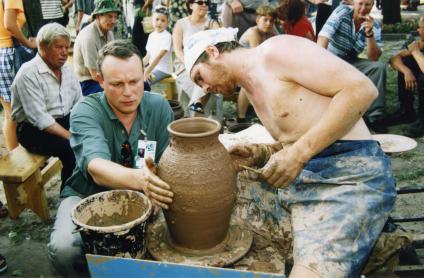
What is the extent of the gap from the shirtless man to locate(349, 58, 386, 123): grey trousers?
3.90 meters

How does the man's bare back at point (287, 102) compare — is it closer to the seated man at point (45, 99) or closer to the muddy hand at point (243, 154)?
the muddy hand at point (243, 154)

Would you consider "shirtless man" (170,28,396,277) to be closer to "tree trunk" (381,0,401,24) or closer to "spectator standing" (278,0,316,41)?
"spectator standing" (278,0,316,41)

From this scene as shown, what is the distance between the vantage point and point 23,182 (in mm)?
4379

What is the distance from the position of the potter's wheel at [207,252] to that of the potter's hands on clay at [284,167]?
451 mm

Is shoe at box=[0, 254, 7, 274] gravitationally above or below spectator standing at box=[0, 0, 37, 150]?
below

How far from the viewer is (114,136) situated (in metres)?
3.17

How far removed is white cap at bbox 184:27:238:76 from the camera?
9.45ft

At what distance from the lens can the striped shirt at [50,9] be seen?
24.4 ft

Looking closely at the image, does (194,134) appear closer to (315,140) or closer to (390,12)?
(315,140)

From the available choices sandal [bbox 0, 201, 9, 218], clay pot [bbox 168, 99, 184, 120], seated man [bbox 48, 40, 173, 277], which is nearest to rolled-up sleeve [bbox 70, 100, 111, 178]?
seated man [bbox 48, 40, 173, 277]

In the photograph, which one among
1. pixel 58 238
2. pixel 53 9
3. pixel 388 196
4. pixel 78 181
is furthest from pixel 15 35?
pixel 388 196

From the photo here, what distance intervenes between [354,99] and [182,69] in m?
4.66

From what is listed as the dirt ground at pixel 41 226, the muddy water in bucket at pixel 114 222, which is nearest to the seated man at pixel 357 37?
the dirt ground at pixel 41 226

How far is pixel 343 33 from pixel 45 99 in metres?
4.26
